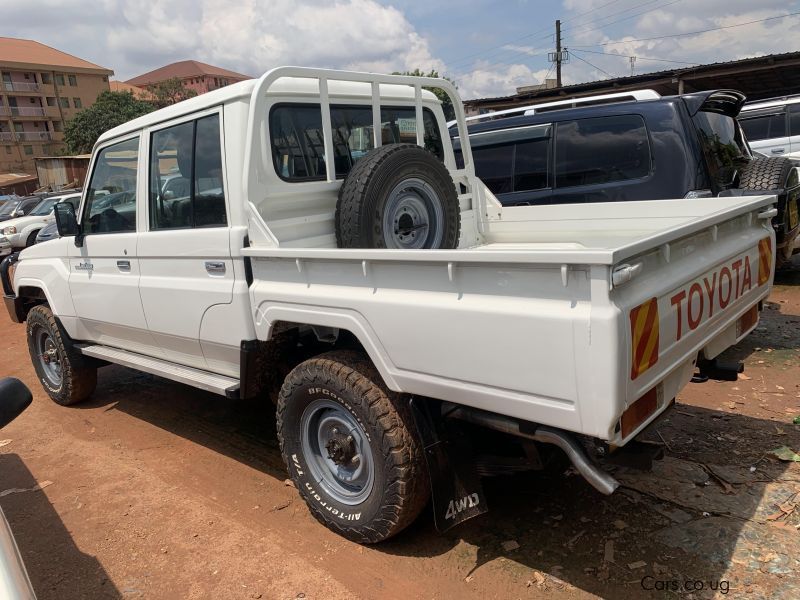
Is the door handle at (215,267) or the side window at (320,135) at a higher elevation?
the side window at (320,135)

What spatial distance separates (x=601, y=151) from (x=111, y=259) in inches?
175

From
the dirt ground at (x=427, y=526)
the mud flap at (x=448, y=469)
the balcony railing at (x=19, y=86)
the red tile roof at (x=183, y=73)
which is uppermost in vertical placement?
the red tile roof at (x=183, y=73)

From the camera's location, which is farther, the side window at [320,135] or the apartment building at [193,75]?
the apartment building at [193,75]

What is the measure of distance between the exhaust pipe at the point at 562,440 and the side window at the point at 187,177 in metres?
1.85

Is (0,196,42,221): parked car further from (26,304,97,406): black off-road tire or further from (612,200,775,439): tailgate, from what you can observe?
(612,200,775,439): tailgate

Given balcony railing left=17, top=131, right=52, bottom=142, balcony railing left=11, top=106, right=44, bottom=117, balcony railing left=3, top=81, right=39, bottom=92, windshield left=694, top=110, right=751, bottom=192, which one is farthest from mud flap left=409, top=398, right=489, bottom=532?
balcony railing left=3, top=81, right=39, bottom=92

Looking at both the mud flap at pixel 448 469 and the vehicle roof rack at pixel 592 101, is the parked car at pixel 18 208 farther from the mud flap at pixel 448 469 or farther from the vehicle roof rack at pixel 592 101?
the mud flap at pixel 448 469

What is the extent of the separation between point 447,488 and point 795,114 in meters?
10.9

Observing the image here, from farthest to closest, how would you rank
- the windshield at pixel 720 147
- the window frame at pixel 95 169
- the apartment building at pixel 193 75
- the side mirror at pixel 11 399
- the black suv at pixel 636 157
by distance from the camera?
1. the apartment building at pixel 193 75
2. the windshield at pixel 720 147
3. the black suv at pixel 636 157
4. the window frame at pixel 95 169
5. the side mirror at pixel 11 399

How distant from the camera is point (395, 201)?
133 inches

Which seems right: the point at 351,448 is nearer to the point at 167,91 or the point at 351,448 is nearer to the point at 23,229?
the point at 23,229

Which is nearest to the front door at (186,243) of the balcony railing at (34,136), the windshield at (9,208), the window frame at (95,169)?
the window frame at (95,169)

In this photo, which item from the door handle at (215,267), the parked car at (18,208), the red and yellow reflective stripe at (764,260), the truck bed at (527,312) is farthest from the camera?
the parked car at (18,208)

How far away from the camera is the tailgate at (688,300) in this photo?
206 cm
